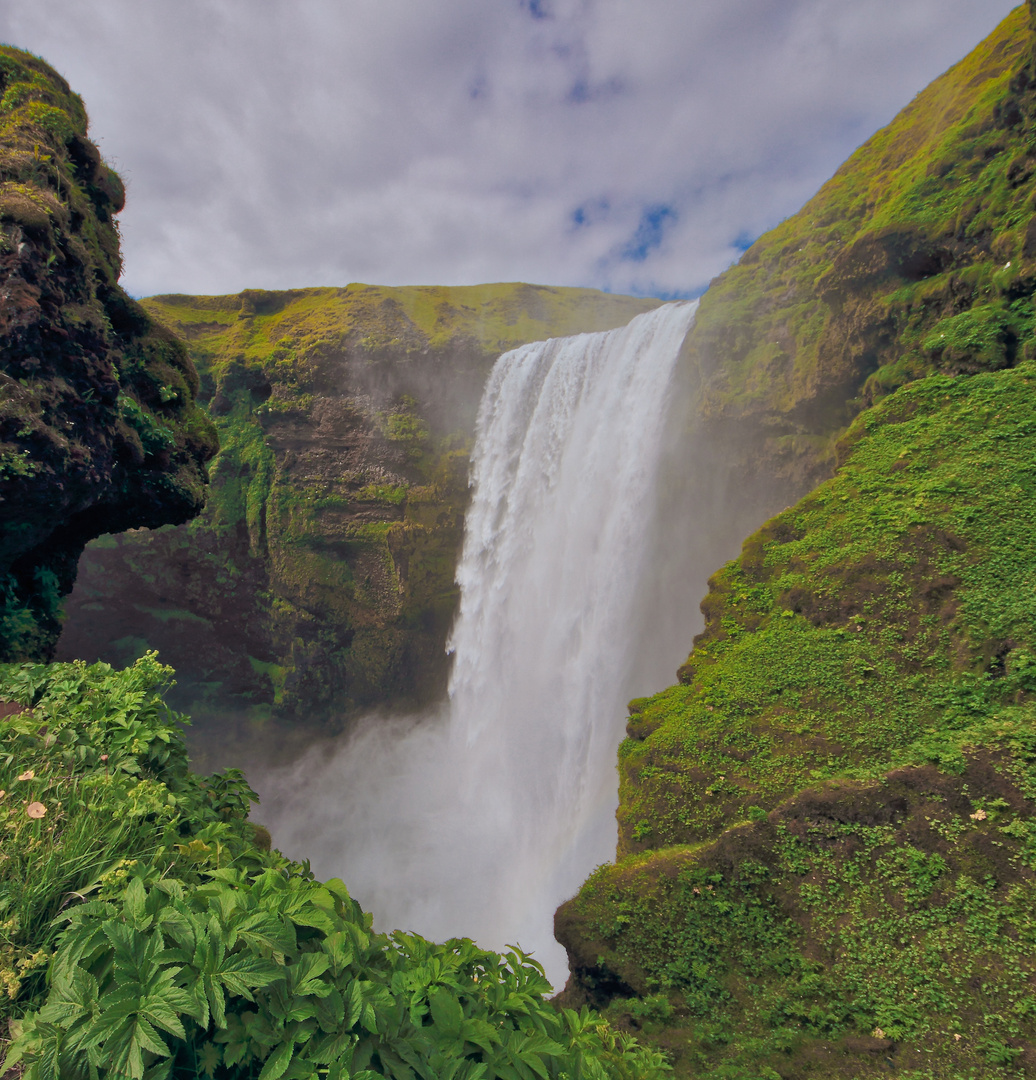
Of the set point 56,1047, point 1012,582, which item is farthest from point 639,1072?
point 1012,582

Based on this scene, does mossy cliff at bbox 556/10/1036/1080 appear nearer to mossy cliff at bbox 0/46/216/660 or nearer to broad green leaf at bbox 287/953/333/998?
broad green leaf at bbox 287/953/333/998

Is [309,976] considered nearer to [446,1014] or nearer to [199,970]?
[199,970]

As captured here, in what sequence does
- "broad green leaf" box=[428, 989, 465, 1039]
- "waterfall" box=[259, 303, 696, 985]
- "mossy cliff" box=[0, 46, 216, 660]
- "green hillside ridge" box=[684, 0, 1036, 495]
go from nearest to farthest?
"broad green leaf" box=[428, 989, 465, 1039], "mossy cliff" box=[0, 46, 216, 660], "green hillside ridge" box=[684, 0, 1036, 495], "waterfall" box=[259, 303, 696, 985]

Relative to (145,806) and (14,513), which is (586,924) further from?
(14,513)

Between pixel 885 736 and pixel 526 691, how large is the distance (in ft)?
36.8

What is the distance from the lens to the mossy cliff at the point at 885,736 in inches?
159

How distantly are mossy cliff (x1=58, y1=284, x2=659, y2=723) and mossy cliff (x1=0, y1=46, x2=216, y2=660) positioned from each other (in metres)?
13.5

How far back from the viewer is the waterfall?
1266cm

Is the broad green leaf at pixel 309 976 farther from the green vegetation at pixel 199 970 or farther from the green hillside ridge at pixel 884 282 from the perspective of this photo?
the green hillside ridge at pixel 884 282

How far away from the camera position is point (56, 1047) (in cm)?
124

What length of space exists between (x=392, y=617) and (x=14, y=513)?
54.5 feet

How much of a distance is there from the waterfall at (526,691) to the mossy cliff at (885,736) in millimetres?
5254

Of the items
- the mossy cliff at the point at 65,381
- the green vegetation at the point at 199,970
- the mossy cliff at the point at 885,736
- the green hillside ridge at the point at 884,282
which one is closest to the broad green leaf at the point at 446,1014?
the green vegetation at the point at 199,970

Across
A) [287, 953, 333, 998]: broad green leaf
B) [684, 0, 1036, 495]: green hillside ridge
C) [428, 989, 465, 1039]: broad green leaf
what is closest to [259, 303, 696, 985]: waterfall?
[684, 0, 1036, 495]: green hillside ridge
